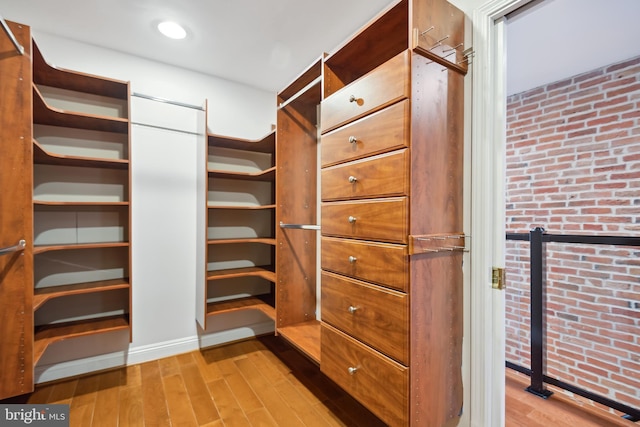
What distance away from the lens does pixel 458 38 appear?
1309 mm

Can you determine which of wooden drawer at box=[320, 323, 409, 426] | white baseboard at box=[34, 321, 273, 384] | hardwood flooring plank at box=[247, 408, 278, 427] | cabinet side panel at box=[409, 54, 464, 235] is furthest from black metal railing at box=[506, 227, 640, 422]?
white baseboard at box=[34, 321, 273, 384]

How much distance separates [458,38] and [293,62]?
145 cm

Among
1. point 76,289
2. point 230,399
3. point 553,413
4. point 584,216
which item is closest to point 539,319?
point 553,413

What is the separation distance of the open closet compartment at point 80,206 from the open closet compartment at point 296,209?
1.06m

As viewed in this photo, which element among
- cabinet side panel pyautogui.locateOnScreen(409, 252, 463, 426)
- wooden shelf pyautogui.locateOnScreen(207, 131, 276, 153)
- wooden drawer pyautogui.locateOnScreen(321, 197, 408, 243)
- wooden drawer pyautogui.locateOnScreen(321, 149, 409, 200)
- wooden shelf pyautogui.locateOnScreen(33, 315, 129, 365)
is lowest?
wooden shelf pyautogui.locateOnScreen(33, 315, 129, 365)

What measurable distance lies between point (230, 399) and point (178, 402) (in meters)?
0.33

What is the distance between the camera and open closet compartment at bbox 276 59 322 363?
2.20 meters

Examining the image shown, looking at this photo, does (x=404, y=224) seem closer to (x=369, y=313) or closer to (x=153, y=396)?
(x=369, y=313)

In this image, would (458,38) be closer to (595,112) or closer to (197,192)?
(595,112)

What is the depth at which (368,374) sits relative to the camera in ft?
4.24

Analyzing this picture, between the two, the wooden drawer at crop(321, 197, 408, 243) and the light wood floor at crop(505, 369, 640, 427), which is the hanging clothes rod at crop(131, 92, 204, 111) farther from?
the light wood floor at crop(505, 369, 640, 427)

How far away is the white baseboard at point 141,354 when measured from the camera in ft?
6.75

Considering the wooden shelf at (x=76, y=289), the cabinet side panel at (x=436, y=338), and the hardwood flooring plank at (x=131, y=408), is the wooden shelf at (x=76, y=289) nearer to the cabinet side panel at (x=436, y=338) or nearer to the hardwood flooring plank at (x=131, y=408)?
the hardwood flooring plank at (x=131, y=408)

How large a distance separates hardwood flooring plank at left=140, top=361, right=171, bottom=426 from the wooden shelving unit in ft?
1.60
